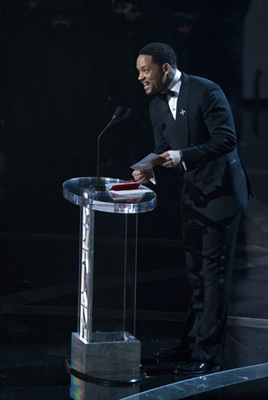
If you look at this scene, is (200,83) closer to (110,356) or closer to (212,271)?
(212,271)

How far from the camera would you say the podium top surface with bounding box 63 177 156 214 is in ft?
11.8

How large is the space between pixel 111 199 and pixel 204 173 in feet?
1.82

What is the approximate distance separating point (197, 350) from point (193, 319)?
21 cm

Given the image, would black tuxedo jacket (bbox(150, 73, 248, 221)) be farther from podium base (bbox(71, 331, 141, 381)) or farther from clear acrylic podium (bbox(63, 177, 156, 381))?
podium base (bbox(71, 331, 141, 381))

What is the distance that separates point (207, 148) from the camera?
12.7 feet

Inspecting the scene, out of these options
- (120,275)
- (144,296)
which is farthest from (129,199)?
(144,296)

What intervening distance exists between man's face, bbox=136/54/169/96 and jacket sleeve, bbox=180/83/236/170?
0.69 feet

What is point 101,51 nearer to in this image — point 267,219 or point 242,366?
point 267,219

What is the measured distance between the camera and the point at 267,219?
691 centimetres

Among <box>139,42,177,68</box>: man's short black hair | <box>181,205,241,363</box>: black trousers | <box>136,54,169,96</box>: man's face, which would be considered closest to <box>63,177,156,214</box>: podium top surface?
<box>181,205,241,363</box>: black trousers

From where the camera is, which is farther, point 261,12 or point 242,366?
point 261,12

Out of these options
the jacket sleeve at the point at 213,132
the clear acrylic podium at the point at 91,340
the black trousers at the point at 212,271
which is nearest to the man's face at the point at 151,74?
the jacket sleeve at the point at 213,132

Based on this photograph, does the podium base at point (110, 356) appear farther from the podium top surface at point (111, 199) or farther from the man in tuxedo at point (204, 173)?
the podium top surface at point (111, 199)

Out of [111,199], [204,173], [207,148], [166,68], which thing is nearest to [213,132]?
[207,148]
